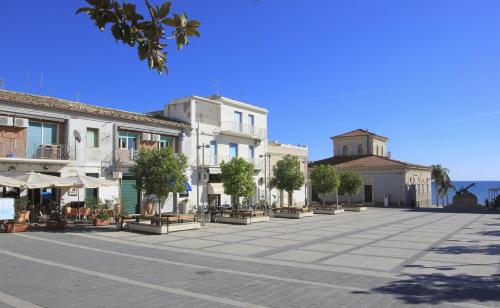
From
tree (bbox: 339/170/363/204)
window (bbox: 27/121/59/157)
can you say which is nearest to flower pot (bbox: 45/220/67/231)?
window (bbox: 27/121/59/157)

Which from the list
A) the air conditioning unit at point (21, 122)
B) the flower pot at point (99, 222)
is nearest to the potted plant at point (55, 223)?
the flower pot at point (99, 222)

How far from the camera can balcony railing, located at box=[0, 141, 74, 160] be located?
21.1 meters

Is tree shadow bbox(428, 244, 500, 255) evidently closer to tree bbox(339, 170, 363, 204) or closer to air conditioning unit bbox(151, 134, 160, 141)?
air conditioning unit bbox(151, 134, 160, 141)

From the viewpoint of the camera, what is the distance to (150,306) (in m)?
7.09

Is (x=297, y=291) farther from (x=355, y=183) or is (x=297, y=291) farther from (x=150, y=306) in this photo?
(x=355, y=183)

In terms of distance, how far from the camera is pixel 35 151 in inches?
875

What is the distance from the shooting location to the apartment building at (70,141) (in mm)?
21297

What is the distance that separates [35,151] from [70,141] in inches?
77.3

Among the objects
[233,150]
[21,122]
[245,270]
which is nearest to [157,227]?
[245,270]

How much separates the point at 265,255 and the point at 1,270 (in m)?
7.21

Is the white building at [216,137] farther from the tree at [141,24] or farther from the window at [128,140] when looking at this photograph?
the tree at [141,24]

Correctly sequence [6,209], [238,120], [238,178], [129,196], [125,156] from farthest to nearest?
[238,120] → [129,196] → [125,156] → [238,178] → [6,209]

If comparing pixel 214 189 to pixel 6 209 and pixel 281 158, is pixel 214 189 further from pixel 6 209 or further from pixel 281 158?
pixel 6 209

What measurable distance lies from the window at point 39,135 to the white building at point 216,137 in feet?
31.6
